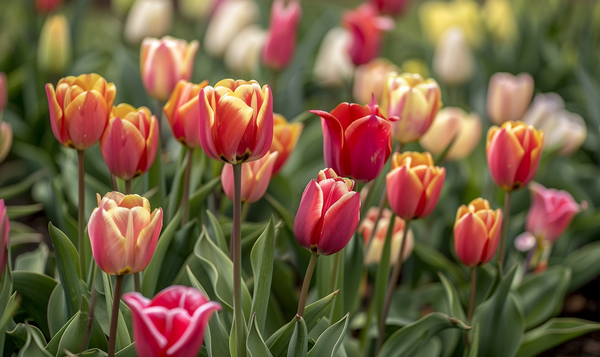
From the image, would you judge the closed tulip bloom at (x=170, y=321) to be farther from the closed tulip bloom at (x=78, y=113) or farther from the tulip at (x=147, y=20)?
the tulip at (x=147, y=20)

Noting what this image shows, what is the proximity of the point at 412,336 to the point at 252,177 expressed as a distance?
37 centimetres

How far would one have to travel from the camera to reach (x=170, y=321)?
518 mm

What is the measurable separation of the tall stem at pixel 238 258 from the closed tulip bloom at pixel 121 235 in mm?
89

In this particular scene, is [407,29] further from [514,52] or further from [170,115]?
[170,115]

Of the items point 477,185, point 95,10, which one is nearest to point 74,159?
point 477,185

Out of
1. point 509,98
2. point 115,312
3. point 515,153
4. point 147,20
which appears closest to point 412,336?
point 515,153

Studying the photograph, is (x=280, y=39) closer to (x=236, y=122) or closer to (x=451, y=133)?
(x=451, y=133)

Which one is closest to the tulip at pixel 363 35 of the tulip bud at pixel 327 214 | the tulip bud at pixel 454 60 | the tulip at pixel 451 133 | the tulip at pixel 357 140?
the tulip at pixel 451 133

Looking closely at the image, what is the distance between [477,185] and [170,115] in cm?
101

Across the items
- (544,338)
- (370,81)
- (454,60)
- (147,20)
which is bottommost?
(544,338)

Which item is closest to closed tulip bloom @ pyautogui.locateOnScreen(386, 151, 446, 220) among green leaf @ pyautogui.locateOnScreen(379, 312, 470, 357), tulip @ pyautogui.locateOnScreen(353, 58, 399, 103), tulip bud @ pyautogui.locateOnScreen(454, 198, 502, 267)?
tulip bud @ pyautogui.locateOnScreen(454, 198, 502, 267)

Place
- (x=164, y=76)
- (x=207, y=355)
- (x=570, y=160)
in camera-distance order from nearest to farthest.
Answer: (x=207, y=355)
(x=164, y=76)
(x=570, y=160)

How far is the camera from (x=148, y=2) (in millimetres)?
1957

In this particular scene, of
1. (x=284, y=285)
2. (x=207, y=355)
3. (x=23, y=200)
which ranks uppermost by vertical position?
(x=207, y=355)
